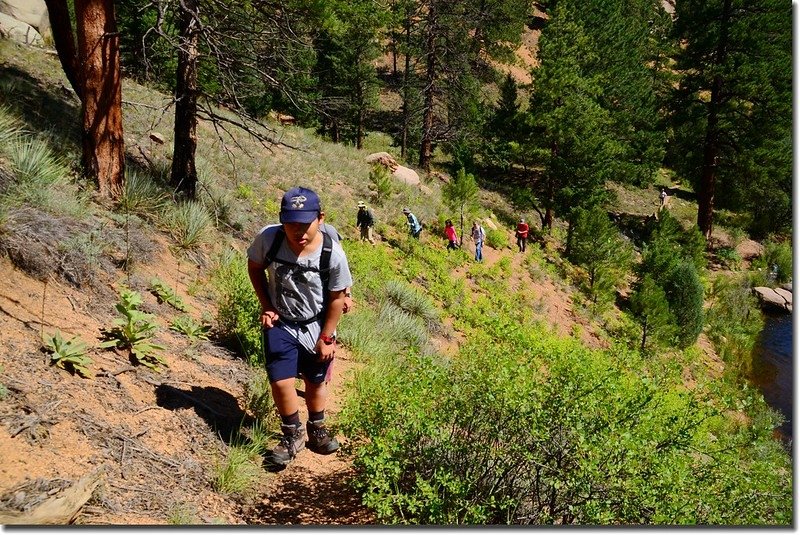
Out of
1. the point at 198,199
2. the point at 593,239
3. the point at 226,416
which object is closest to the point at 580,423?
the point at 226,416

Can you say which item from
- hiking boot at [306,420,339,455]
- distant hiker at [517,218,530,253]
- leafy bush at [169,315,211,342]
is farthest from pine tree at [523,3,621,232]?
hiking boot at [306,420,339,455]

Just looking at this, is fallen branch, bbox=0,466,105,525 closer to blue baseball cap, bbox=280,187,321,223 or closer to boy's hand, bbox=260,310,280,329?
boy's hand, bbox=260,310,280,329

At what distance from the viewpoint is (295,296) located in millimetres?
3334

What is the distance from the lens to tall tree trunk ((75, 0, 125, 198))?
5.72 m

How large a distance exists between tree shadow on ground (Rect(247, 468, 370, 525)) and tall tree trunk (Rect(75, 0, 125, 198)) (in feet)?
14.9

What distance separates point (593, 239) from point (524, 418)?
16720 millimetres

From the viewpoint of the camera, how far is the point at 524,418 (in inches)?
119

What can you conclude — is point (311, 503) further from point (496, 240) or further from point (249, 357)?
point (496, 240)

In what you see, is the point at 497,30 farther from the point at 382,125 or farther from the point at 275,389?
the point at 275,389

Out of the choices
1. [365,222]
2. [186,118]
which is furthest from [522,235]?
[186,118]

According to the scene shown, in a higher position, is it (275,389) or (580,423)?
(580,423)

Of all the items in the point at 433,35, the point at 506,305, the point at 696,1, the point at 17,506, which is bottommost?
the point at 506,305

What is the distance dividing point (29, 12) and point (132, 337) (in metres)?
16.4

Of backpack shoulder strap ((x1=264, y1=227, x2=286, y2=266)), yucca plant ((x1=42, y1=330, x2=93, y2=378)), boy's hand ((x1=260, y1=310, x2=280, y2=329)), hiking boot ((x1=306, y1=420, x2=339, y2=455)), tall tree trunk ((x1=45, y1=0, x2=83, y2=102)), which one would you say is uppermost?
tall tree trunk ((x1=45, y1=0, x2=83, y2=102))
